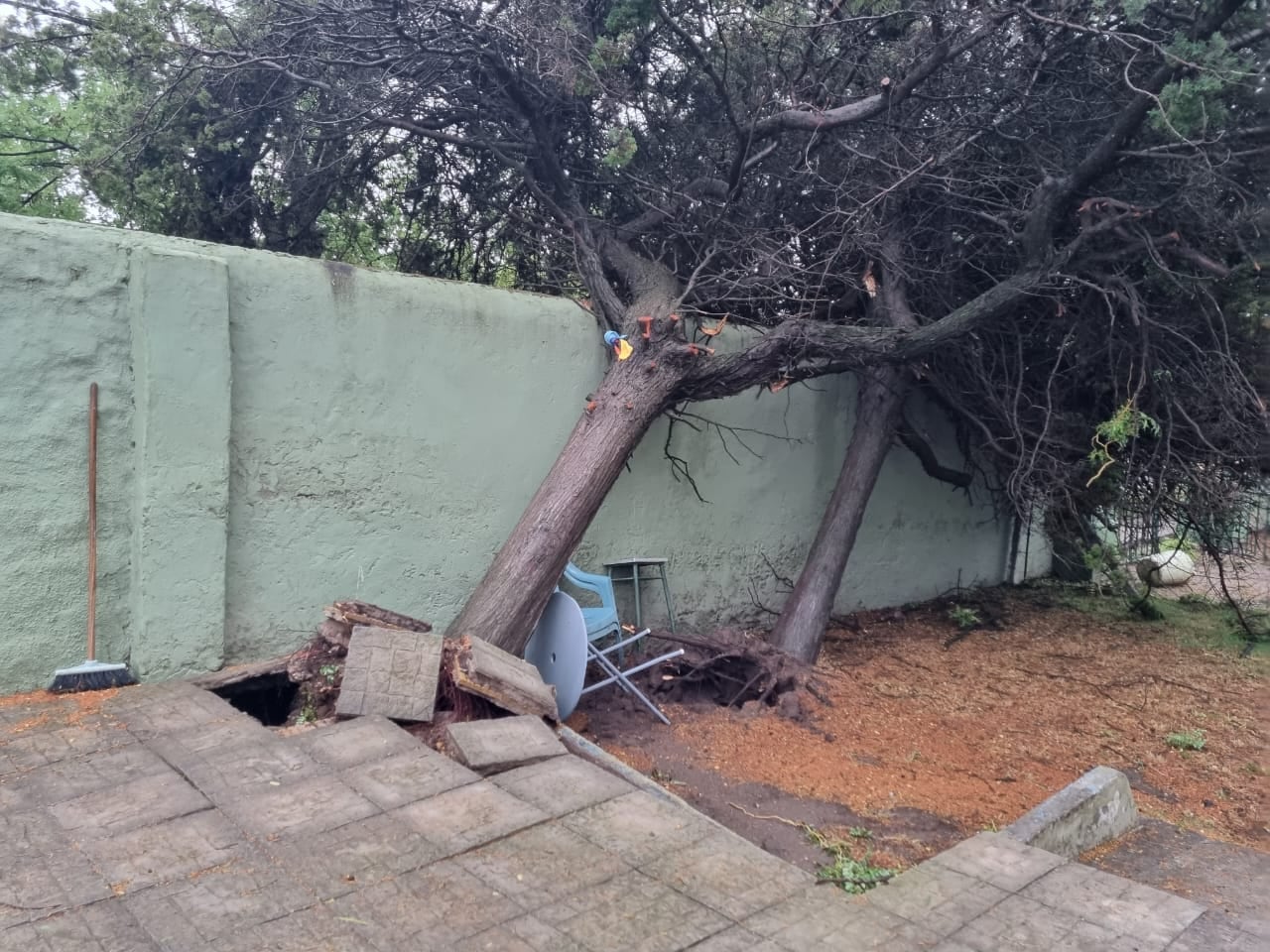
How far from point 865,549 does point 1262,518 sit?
3.36 meters

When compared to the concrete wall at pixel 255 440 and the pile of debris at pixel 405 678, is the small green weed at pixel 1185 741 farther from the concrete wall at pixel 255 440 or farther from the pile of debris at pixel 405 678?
the pile of debris at pixel 405 678

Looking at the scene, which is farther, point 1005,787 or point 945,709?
point 945,709

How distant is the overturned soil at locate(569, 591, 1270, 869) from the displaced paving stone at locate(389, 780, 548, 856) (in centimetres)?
113

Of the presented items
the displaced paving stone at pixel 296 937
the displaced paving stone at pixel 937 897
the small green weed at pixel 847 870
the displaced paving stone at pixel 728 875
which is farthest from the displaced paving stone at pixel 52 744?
the displaced paving stone at pixel 937 897

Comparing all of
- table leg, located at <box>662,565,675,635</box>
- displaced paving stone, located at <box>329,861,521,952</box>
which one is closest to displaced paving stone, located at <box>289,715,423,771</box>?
displaced paving stone, located at <box>329,861,521,952</box>

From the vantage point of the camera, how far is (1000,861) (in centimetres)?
302

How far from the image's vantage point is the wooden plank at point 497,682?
3945 millimetres

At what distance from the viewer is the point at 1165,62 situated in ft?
16.7

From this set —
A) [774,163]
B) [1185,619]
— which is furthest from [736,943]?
[1185,619]

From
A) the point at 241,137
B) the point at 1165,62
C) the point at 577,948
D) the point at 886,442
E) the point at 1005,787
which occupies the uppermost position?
the point at 241,137

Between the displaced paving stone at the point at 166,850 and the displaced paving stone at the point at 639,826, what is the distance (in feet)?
3.60

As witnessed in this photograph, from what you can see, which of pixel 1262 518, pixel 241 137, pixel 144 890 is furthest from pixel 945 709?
pixel 241 137

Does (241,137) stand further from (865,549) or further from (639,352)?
(865,549)

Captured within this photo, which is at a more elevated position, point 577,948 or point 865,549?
point 865,549
